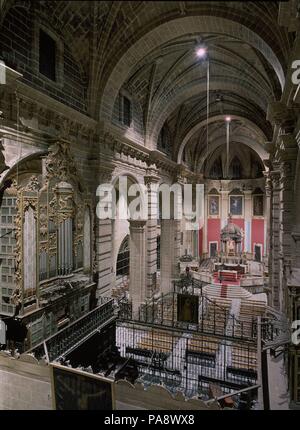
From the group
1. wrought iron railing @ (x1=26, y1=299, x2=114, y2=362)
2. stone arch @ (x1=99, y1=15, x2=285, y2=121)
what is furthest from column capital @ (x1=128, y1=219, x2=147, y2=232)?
stone arch @ (x1=99, y1=15, x2=285, y2=121)

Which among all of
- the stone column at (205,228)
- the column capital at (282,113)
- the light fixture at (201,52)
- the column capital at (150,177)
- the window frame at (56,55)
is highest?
the light fixture at (201,52)

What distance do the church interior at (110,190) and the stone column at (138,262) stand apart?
0.19 feet

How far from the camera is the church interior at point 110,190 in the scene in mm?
5473

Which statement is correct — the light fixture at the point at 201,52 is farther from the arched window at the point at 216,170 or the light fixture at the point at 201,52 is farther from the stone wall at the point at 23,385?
the arched window at the point at 216,170

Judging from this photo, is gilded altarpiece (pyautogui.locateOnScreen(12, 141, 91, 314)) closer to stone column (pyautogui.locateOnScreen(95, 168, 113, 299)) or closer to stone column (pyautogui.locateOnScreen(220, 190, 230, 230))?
stone column (pyautogui.locateOnScreen(95, 168, 113, 299))

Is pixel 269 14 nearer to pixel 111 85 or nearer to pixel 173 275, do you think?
pixel 111 85

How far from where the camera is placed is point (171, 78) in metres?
12.8

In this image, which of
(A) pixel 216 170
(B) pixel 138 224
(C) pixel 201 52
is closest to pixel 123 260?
(B) pixel 138 224

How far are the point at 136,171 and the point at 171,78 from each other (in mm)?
4480

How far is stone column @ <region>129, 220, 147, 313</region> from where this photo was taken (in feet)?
46.6

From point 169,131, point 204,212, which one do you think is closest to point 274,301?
point 169,131

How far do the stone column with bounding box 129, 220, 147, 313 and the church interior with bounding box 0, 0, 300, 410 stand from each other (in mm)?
57

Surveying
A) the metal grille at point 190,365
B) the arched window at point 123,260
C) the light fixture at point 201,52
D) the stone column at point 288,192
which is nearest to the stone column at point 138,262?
the metal grille at point 190,365

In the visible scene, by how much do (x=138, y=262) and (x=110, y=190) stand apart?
4.88 m
